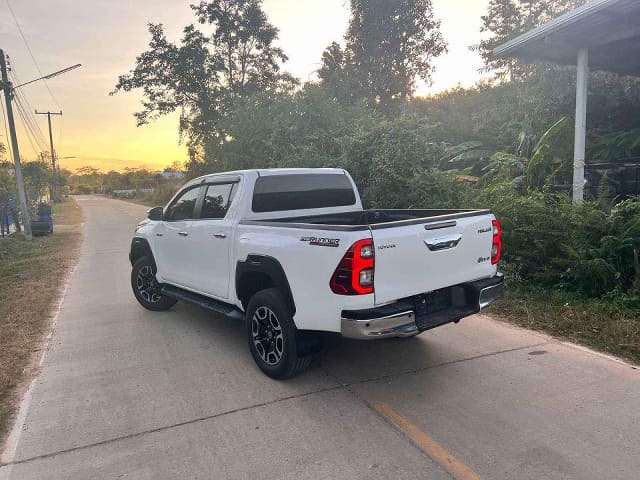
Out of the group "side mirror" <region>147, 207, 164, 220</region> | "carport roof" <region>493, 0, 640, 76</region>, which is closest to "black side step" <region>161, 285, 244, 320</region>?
"side mirror" <region>147, 207, 164, 220</region>

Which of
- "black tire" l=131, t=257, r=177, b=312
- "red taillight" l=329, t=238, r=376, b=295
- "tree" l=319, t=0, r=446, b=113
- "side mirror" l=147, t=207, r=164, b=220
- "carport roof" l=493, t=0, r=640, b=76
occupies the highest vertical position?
"tree" l=319, t=0, r=446, b=113

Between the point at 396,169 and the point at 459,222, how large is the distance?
594 cm

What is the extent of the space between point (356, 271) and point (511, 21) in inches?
1221

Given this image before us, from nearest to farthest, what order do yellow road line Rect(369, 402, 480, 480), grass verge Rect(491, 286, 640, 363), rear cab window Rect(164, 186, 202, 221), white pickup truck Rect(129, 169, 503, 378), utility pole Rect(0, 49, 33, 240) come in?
yellow road line Rect(369, 402, 480, 480)
white pickup truck Rect(129, 169, 503, 378)
grass verge Rect(491, 286, 640, 363)
rear cab window Rect(164, 186, 202, 221)
utility pole Rect(0, 49, 33, 240)

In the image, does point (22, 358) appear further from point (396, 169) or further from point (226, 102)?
point (226, 102)

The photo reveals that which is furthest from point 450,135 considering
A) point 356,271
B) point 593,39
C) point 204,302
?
point 356,271

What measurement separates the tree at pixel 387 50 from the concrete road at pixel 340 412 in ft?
73.5

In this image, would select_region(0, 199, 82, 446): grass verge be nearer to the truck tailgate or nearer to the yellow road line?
the yellow road line

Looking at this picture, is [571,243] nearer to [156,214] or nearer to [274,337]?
[274,337]

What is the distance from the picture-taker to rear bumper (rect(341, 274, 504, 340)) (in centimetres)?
353

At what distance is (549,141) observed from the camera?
13.0 m

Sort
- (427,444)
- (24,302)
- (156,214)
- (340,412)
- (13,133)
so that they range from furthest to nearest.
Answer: (13,133), (24,302), (156,214), (340,412), (427,444)

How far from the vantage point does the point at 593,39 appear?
32.8ft

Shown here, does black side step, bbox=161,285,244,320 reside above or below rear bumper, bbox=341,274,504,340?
below
